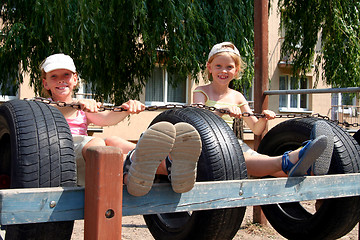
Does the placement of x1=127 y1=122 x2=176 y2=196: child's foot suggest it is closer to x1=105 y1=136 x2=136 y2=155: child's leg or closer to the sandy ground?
x1=105 y1=136 x2=136 y2=155: child's leg

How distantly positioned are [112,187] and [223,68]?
188cm

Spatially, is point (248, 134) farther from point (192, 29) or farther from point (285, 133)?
point (285, 133)

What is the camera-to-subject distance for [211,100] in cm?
309

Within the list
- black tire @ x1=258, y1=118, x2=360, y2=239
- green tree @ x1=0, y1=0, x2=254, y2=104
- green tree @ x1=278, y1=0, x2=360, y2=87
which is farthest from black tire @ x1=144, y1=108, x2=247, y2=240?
green tree @ x1=278, y1=0, x2=360, y2=87

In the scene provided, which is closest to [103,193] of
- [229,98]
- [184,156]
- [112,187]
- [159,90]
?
[112,187]

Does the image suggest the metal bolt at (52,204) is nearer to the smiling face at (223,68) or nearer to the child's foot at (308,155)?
the child's foot at (308,155)

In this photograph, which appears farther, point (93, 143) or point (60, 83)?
point (60, 83)

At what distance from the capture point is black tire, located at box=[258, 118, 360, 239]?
2613 millimetres

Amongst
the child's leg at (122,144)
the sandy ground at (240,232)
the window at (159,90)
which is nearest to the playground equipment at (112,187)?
the child's leg at (122,144)

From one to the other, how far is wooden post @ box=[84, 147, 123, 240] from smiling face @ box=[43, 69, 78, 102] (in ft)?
4.18

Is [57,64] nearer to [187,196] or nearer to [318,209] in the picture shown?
[187,196]

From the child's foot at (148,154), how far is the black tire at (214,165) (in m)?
0.54

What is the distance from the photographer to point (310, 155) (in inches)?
76.2

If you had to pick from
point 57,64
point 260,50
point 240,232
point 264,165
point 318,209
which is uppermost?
point 260,50
